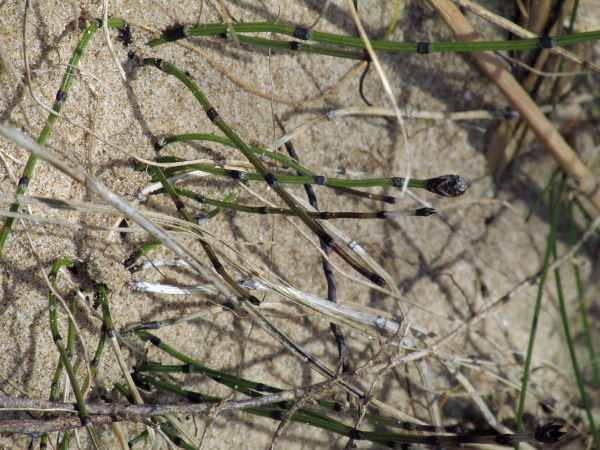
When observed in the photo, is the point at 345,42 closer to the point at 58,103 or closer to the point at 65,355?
the point at 58,103

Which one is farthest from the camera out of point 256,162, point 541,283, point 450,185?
point 541,283

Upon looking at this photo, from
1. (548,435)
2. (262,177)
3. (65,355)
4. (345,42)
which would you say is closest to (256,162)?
(262,177)

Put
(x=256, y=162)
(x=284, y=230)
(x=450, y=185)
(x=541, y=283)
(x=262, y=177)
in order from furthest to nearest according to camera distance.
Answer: (x=541, y=283), (x=284, y=230), (x=262, y=177), (x=256, y=162), (x=450, y=185)

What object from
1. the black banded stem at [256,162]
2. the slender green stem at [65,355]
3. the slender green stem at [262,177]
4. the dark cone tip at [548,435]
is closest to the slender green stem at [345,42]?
the black banded stem at [256,162]

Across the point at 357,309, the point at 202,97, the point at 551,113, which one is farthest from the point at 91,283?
the point at 551,113

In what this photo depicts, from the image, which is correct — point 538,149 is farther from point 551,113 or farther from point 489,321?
point 489,321

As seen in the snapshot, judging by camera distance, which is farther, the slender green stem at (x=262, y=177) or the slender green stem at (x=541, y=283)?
the slender green stem at (x=541, y=283)

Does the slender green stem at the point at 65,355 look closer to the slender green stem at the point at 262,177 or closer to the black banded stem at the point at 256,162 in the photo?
the slender green stem at the point at 262,177
